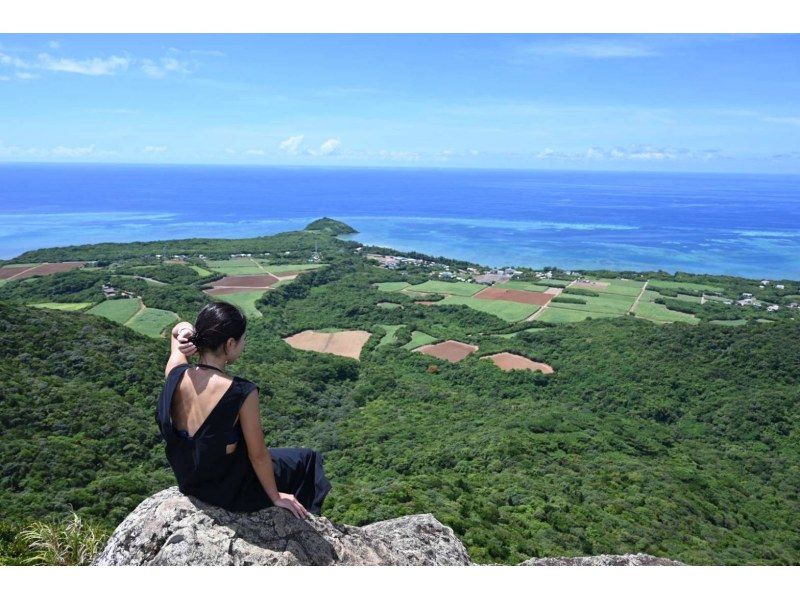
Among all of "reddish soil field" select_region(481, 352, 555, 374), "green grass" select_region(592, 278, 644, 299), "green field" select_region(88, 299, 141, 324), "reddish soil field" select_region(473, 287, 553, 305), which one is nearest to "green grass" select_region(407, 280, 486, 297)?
"reddish soil field" select_region(473, 287, 553, 305)

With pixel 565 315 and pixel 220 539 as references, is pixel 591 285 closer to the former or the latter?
pixel 565 315

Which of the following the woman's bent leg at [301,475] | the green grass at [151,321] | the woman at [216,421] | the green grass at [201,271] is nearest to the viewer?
the woman at [216,421]

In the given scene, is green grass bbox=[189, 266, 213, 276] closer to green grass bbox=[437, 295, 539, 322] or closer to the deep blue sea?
green grass bbox=[437, 295, 539, 322]

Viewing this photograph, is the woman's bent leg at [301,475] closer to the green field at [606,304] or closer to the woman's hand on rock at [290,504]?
the woman's hand on rock at [290,504]

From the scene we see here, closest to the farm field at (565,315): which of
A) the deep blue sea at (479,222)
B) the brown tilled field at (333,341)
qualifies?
the brown tilled field at (333,341)

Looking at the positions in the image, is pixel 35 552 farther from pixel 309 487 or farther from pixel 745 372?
pixel 745 372


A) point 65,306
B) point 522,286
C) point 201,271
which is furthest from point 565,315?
point 65,306
